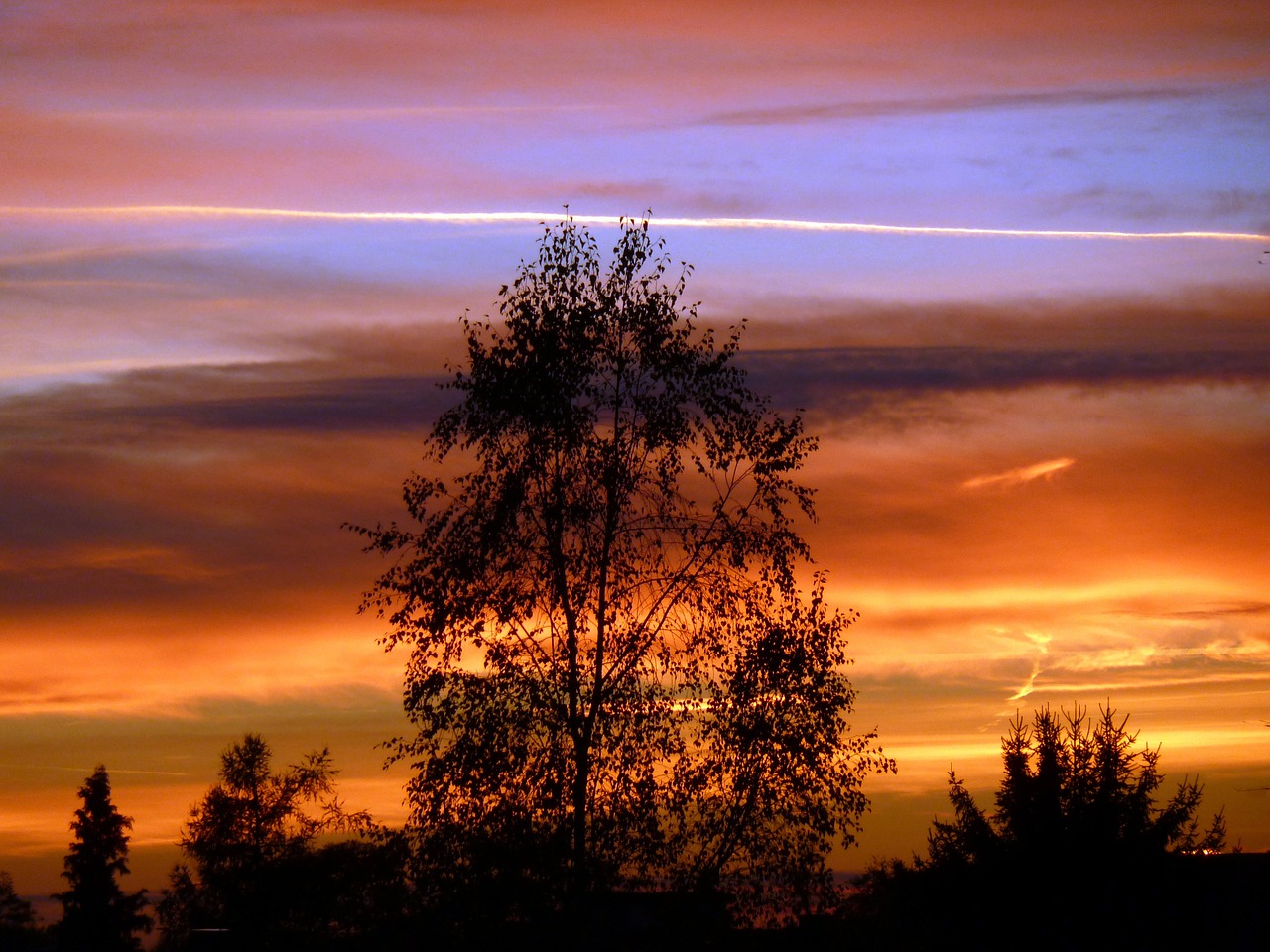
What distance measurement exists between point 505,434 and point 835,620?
26.5 feet

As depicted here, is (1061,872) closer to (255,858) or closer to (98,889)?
(255,858)

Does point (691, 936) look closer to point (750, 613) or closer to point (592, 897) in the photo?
point (592, 897)

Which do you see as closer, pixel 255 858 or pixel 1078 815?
pixel 1078 815

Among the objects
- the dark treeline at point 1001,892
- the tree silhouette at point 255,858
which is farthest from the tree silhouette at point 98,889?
the dark treeline at point 1001,892

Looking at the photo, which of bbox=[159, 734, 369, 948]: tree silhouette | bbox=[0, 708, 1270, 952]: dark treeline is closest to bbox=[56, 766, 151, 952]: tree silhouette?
bbox=[159, 734, 369, 948]: tree silhouette

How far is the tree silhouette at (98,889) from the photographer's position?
7300 cm

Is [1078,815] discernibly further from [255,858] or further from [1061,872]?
[255,858]

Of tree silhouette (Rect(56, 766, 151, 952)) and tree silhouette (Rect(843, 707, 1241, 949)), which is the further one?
tree silhouette (Rect(56, 766, 151, 952))

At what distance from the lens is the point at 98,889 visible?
245ft

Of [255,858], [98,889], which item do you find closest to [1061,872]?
[255,858]

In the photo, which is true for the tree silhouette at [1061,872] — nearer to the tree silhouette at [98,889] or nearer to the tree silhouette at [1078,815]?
the tree silhouette at [1078,815]

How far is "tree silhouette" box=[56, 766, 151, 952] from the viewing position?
7300 centimetres

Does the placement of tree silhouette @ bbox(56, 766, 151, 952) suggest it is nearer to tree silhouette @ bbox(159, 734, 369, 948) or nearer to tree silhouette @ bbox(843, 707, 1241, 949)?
tree silhouette @ bbox(159, 734, 369, 948)

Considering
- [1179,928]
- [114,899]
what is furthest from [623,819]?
[114,899]
